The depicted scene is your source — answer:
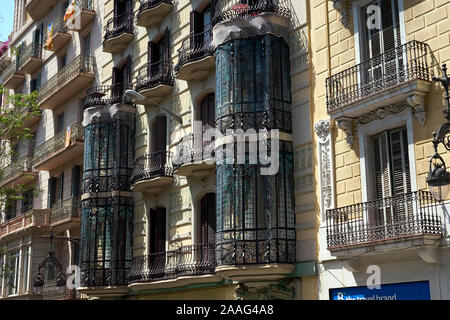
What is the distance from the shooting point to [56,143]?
30.8m

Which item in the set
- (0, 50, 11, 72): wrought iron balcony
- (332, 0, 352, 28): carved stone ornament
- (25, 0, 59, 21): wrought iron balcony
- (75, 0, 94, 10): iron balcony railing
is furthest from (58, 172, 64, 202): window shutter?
(332, 0, 352, 28): carved stone ornament

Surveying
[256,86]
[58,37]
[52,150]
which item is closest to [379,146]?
[256,86]

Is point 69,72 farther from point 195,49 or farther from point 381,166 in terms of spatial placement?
point 381,166

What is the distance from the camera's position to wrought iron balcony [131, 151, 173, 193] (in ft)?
73.3

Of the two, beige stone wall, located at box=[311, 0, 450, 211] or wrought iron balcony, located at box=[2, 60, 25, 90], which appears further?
wrought iron balcony, located at box=[2, 60, 25, 90]

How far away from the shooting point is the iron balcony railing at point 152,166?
22.4 meters

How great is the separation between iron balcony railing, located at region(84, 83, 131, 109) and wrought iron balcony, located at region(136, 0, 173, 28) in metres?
2.67

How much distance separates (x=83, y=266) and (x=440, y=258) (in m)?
14.7

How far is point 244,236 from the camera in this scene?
17.6 m

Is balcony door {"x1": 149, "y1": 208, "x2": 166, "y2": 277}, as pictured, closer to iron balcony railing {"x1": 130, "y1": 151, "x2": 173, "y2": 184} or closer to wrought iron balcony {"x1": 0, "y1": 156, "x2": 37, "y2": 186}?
iron balcony railing {"x1": 130, "y1": 151, "x2": 173, "y2": 184}

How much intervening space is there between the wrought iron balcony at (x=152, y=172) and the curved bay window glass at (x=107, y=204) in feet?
3.83

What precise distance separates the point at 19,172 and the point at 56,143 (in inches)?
223
